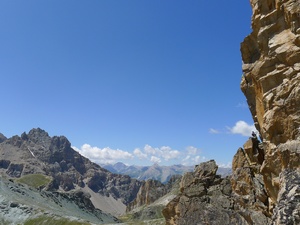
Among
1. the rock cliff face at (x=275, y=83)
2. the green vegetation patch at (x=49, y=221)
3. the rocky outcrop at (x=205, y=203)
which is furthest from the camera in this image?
the green vegetation patch at (x=49, y=221)

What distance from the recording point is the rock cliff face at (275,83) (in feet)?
121

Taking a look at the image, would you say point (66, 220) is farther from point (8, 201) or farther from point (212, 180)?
point (212, 180)

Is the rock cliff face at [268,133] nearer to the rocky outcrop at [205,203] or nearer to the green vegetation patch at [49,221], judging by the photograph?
the rocky outcrop at [205,203]

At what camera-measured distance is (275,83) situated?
41469 millimetres

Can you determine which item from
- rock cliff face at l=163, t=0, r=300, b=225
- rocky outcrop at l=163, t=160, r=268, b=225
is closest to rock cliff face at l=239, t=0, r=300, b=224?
rock cliff face at l=163, t=0, r=300, b=225

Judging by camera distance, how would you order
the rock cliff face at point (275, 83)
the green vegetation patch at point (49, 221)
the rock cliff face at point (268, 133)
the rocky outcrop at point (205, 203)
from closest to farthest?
the rock cliff face at point (268, 133) < the rock cliff face at point (275, 83) < the rocky outcrop at point (205, 203) < the green vegetation patch at point (49, 221)

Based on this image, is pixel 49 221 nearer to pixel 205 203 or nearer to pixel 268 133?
pixel 205 203

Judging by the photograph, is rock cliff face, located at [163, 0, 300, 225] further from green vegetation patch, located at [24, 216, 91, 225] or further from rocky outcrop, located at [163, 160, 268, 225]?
green vegetation patch, located at [24, 216, 91, 225]

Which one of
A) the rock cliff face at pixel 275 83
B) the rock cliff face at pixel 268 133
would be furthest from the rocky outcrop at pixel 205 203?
the rock cliff face at pixel 275 83

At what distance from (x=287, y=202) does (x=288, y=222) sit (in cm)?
185

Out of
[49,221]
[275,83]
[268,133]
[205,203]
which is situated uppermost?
[275,83]

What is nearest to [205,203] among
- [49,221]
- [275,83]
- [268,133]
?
[268,133]

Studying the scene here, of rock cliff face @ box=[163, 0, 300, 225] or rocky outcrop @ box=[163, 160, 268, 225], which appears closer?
rock cliff face @ box=[163, 0, 300, 225]

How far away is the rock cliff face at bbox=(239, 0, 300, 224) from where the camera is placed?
3694cm
